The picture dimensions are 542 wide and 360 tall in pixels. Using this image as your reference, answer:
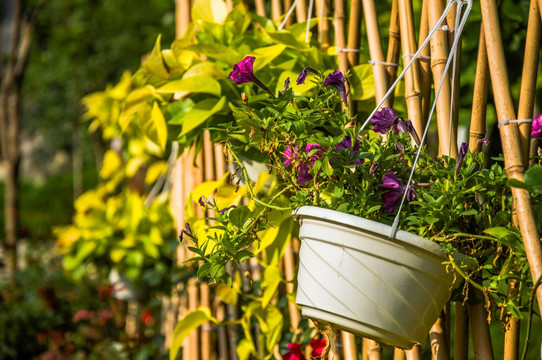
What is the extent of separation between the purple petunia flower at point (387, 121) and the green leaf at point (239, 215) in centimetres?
20

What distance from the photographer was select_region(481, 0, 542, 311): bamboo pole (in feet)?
2.39

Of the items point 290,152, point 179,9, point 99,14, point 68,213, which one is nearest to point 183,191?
point 179,9

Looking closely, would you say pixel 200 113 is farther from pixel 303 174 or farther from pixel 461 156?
pixel 461 156

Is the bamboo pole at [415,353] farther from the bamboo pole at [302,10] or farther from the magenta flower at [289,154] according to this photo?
the bamboo pole at [302,10]

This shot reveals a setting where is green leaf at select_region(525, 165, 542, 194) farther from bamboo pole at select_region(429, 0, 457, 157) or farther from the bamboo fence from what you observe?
bamboo pole at select_region(429, 0, 457, 157)

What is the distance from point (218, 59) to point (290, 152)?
43 cm

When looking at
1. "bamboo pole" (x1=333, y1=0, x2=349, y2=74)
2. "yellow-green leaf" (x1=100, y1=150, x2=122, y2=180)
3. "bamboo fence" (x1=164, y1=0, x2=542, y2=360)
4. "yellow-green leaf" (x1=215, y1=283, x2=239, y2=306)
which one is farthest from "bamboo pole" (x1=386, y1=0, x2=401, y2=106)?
"yellow-green leaf" (x1=100, y1=150, x2=122, y2=180)

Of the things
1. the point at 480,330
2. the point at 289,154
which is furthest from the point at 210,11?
the point at 480,330

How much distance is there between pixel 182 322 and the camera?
1.39 meters

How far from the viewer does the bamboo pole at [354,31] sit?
117cm

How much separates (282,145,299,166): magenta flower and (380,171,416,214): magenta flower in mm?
117

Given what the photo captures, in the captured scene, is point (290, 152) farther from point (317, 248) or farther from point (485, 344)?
point (485, 344)

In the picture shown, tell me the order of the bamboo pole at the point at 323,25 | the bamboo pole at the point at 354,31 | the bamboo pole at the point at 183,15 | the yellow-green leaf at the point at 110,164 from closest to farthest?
1. the bamboo pole at the point at 354,31
2. the bamboo pole at the point at 323,25
3. the bamboo pole at the point at 183,15
4. the yellow-green leaf at the point at 110,164

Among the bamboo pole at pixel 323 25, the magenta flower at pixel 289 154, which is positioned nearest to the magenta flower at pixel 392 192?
the magenta flower at pixel 289 154
